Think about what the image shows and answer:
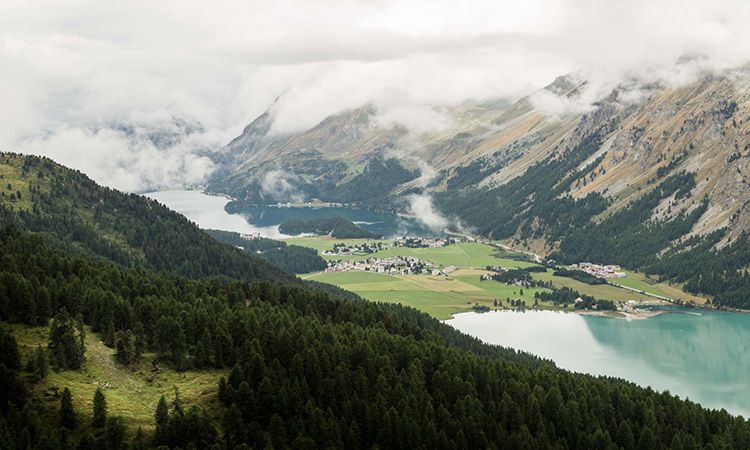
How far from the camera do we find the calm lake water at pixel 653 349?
469 ft

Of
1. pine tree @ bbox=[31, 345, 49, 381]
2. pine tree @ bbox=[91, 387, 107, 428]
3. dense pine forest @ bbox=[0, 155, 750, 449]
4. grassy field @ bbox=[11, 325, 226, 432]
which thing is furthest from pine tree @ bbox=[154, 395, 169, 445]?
pine tree @ bbox=[31, 345, 49, 381]

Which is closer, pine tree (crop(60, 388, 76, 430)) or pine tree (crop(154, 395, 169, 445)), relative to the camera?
pine tree (crop(60, 388, 76, 430))

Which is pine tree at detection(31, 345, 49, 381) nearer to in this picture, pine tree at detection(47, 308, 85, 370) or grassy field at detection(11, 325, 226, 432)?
grassy field at detection(11, 325, 226, 432)

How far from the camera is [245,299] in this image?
317 feet

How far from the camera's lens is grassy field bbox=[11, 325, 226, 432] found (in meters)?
55.2

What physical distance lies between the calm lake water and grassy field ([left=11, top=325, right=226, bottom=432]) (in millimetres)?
95657

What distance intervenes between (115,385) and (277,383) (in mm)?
12308

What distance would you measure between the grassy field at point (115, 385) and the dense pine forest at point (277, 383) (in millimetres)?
407

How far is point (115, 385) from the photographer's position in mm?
60594

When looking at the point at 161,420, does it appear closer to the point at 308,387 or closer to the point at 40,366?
the point at 40,366

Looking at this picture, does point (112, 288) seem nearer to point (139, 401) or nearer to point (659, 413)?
point (139, 401)

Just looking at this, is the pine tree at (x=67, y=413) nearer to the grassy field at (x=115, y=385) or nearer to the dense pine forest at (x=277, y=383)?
the dense pine forest at (x=277, y=383)

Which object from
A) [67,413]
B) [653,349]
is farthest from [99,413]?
[653,349]

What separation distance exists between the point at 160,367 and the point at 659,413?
5251 cm
